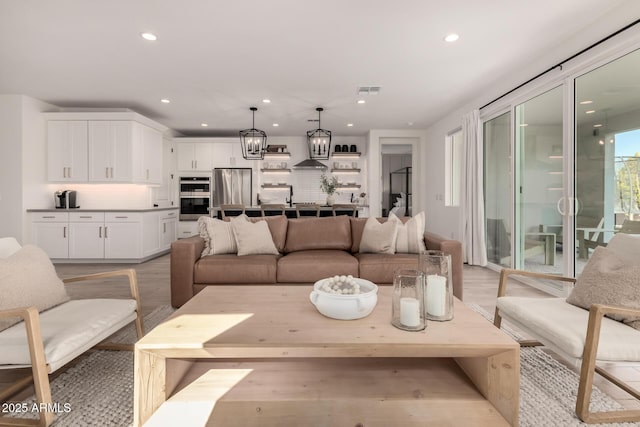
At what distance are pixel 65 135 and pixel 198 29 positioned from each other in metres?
3.90

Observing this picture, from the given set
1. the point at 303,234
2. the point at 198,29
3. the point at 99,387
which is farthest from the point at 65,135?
the point at 99,387

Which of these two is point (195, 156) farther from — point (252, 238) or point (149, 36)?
point (252, 238)

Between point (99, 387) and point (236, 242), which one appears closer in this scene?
point (99, 387)

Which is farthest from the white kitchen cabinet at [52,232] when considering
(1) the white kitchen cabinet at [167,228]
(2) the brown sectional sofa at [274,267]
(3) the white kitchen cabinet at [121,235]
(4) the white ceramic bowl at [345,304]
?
(4) the white ceramic bowl at [345,304]

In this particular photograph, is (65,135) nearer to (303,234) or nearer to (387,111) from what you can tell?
(303,234)

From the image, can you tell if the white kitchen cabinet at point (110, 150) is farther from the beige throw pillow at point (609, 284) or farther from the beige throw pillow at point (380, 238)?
the beige throw pillow at point (609, 284)

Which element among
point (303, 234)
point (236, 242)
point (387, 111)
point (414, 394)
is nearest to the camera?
point (414, 394)

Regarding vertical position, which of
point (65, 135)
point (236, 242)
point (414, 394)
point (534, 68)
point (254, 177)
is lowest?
point (414, 394)

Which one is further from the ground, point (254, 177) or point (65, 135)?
point (65, 135)

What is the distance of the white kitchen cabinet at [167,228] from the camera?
6016 mm

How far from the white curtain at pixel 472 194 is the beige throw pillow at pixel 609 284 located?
9.55 ft

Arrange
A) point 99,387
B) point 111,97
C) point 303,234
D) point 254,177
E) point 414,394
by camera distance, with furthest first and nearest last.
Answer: point 254,177 → point 111,97 → point 303,234 → point 99,387 → point 414,394

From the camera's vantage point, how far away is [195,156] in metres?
7.35

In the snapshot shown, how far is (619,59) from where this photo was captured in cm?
277
